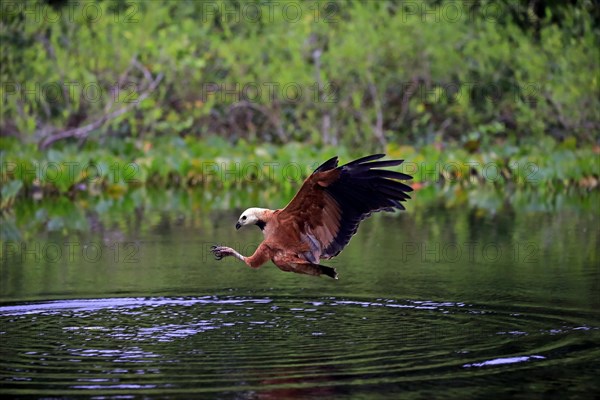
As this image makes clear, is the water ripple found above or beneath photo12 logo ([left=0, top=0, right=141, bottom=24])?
beneath

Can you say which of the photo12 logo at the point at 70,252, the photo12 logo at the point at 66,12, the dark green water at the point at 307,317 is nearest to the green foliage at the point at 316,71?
the photo12 logo at the point at 66,12

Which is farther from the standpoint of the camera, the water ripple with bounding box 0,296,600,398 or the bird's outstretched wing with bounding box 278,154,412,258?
the bird's outstretched wing with bounding box 278,154,412,258

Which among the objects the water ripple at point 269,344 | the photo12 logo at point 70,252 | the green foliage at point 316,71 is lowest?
the water ripple at point 269,344

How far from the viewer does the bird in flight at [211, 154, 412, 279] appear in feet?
28.5

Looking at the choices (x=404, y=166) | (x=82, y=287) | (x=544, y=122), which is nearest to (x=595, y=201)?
(x=404, y=166)

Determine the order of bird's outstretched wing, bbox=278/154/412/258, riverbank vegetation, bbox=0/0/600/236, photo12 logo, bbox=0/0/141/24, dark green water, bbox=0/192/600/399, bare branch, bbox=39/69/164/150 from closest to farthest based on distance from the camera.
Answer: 1. dark green water, bbox=0/192/600/399
2. bird's outstretched wing, bbox=278/154/412/258
3. riverbank vegetation, bbox=0/0/600/236
4. photo12 logo, bbox=0/0/141/24
5. bare branch, bbox=39/69/164/150

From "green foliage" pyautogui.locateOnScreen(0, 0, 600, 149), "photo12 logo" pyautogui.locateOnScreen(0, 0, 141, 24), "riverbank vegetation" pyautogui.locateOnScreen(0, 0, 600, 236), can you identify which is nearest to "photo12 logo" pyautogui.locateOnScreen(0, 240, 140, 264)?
"riverbank vegetation" pyautogui.locateOnScreen(0, 0, 600, 236)

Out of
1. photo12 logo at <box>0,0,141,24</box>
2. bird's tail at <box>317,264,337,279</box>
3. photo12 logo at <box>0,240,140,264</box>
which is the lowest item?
bird's tail at <box>317,264,337,279</box>

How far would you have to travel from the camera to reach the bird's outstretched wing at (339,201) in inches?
340

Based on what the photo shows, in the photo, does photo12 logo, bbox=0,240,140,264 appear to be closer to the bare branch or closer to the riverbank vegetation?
the riverbank vegetation

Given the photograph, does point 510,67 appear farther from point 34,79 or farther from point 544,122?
point 34,79

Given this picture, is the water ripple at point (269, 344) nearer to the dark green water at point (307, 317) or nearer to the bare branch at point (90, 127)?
the dark green water at point (307, 317)

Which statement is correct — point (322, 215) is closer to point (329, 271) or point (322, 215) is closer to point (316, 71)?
point (329, 271)

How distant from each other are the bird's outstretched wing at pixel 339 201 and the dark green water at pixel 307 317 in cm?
59
